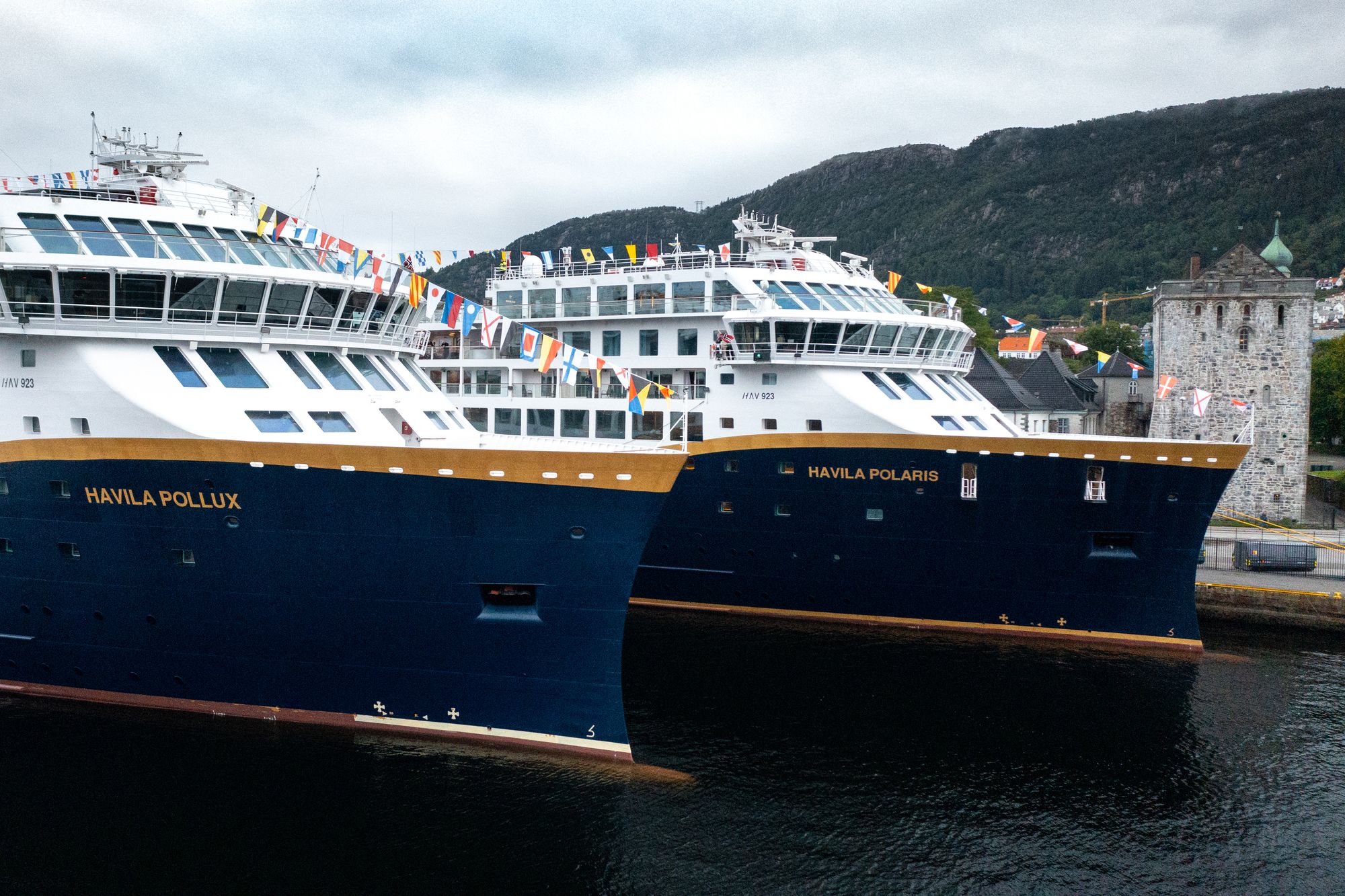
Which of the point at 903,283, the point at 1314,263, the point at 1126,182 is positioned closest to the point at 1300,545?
the point at 1314,263

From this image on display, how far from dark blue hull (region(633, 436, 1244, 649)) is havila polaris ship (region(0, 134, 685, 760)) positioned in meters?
10.1

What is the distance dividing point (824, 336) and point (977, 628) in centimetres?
943

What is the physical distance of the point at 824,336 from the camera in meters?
29.0

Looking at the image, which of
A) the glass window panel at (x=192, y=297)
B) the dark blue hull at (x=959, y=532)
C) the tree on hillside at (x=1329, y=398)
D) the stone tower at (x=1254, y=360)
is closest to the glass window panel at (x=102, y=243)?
the glass window panel at (x=192, y=297)

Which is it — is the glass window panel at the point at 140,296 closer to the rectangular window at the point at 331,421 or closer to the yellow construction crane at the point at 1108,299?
the rectangular window at the point at 331,421

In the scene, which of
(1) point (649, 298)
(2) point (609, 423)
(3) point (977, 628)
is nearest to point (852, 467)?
(3) point (977, 628)

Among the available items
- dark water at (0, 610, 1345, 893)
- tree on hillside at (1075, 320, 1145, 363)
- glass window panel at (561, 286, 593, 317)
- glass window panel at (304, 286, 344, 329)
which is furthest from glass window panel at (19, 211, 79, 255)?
tree on hillside at (1075, 320, 1145, 363)

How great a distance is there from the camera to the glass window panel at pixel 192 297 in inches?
750

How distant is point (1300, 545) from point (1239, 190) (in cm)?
14155

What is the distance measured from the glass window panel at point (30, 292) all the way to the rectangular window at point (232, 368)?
8.84ft

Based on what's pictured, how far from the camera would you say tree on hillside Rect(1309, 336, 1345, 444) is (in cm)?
6294

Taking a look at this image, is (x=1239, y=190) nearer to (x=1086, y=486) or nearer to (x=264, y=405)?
(x=1086, y=486)

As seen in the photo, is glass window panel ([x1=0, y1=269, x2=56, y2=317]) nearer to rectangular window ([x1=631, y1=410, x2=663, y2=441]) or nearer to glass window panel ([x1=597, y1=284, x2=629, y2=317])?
rectangular window ([x1=631, y1=410, x2=663, y2=441])

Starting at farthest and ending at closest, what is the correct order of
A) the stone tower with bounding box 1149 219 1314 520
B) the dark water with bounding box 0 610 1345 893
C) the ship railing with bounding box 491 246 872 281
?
the stone tower with bounding box 1149 219 1314 520
the ship railing with bounding box 491 246 872 281
the dark water with bounding box 0 610 1345 893
